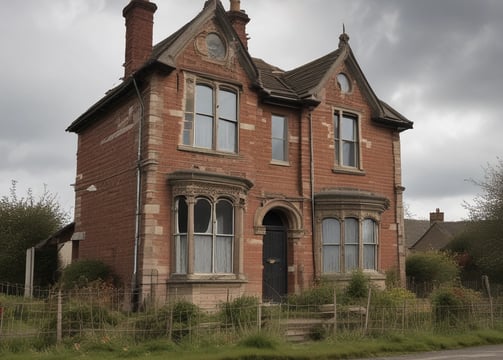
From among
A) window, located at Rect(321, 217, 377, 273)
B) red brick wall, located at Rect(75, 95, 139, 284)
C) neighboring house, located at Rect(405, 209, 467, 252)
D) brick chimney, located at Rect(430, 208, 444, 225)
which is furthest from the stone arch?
brick chimney, located at Rect(430, 208, 444, 225)

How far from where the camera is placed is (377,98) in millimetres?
23219

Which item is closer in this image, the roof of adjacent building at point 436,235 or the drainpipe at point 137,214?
the drainpipe at point 137,214

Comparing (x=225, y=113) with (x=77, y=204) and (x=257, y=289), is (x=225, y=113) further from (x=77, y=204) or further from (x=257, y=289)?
(x=77, y=204)

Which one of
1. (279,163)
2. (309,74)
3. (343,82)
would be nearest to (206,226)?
(279,163)

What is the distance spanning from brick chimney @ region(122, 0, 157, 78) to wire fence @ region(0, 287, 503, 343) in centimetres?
769

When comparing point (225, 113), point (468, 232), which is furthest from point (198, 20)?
point (468, 232)

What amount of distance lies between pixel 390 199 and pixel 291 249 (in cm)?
514

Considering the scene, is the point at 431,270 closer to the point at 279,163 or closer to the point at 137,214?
the point at 279,163

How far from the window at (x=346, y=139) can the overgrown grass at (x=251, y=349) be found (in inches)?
353

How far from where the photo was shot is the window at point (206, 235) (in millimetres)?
17516

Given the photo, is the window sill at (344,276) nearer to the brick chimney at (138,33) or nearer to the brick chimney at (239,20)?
the brick chimney at (239,20)

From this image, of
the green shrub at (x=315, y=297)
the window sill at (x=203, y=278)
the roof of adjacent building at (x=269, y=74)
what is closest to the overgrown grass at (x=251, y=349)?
the green shrub at (x=315, y=297)

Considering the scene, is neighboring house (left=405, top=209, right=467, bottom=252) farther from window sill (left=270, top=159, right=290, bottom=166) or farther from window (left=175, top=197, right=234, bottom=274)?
window (left=175, top=197, right=234, bottom=274)

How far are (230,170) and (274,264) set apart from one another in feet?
13.3
